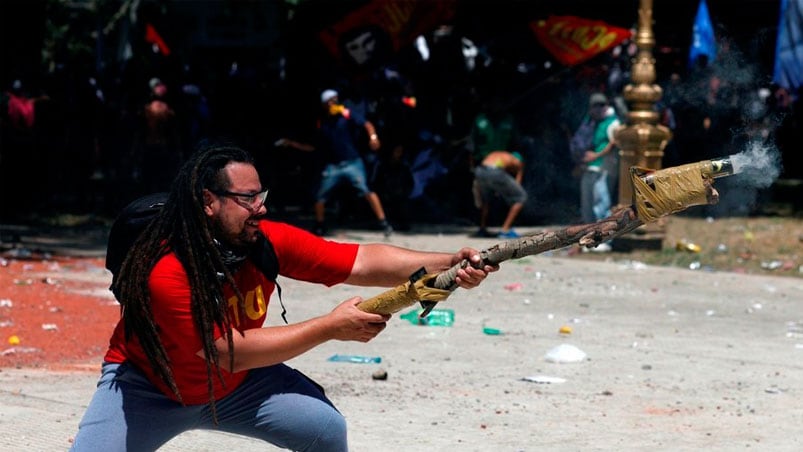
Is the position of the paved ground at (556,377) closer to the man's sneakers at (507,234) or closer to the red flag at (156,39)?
the man's sneakers at (507,234)

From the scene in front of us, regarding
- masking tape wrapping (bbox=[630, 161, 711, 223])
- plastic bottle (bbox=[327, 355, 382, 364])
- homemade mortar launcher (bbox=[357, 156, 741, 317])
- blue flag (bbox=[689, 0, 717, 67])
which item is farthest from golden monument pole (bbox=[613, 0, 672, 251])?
masking tape wrapping (bbox=[630, 161, 711, 223])

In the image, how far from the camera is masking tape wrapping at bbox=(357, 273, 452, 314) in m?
4.28

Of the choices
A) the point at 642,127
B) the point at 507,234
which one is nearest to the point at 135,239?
the point at 642,127

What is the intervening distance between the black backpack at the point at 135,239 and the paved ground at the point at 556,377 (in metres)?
1.98

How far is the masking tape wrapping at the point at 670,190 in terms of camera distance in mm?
3891

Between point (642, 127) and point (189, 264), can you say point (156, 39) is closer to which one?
point (642, 127)

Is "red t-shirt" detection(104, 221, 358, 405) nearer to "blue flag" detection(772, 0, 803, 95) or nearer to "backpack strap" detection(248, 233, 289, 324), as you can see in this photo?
"backpack strap" detection(248, 233, 289, 324)

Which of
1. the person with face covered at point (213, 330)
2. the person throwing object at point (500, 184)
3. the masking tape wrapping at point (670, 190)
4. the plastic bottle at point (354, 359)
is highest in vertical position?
the masking tape wrapping at point (670, 190)

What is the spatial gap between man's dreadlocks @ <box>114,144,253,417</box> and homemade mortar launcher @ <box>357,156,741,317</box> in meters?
0.48

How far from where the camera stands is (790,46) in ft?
55.1

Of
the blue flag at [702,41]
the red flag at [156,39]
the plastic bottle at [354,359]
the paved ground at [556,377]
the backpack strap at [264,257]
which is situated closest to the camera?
the backpack strap at [264,257]

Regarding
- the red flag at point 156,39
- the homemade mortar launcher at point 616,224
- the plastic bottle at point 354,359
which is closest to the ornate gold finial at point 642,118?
the plastic bottle at point 354,359

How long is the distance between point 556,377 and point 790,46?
10.1 metres

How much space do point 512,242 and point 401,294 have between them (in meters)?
0.40
